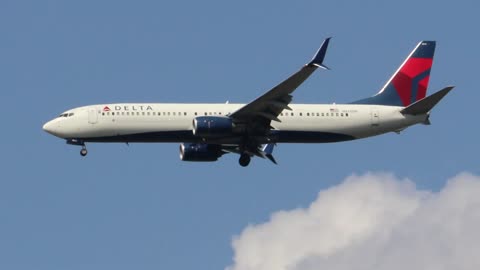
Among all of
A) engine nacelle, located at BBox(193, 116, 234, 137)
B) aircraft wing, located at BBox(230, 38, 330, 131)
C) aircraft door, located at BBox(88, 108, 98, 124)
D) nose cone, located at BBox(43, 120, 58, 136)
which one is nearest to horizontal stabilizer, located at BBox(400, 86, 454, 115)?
aircraft wing, located at BBox(230, 38, 330, 131)

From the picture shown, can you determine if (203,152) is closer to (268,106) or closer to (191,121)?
(191,121)

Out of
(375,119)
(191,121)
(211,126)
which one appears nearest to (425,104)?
(375,119)

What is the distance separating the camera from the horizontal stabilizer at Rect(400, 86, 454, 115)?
99.1 metres

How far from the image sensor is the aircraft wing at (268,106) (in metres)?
96.2

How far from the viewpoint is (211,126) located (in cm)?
9894

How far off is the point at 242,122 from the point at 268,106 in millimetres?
2241

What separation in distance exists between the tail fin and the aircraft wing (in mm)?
8263

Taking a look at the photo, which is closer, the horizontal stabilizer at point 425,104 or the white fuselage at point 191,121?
the horizontal stabilizer at point 425,104

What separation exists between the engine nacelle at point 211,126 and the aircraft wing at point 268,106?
104 cm

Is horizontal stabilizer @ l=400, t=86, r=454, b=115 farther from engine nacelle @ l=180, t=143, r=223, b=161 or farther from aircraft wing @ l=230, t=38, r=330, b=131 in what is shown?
engine nacelle @ l=180, t=143, r=223, b=161

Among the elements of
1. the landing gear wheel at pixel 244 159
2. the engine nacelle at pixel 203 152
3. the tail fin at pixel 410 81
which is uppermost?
the tail fin at pixel 410 81

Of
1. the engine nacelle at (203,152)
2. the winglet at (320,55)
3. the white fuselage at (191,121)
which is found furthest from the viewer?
the engine nacelle at (203,152)

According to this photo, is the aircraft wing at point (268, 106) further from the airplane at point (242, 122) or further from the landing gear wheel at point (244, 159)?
the landing gear wheel at point (244, 159)

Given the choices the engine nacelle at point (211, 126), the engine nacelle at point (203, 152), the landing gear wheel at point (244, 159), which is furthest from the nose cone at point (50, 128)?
the landing gear wheel at point (244, 159)
